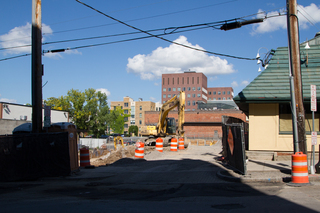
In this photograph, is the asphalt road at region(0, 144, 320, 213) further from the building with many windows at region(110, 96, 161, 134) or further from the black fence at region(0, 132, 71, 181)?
the building with many windows at region(110, 96, 161, 134)

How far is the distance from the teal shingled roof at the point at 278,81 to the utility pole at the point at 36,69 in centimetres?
914

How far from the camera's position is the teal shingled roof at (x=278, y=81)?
14.2 meters

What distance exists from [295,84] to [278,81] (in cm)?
429

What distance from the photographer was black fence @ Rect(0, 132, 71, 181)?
462 inches

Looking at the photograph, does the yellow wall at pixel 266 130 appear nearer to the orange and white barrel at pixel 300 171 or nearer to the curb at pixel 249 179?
the curb at pixel 249 179

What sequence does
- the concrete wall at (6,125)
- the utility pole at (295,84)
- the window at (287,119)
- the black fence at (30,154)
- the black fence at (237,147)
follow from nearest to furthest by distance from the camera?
Result: the black fence at (237,147)
the utility pole at (295,84)
the black fence at (30,154)
the window at (287,119)
the concrete wall at (6,125)

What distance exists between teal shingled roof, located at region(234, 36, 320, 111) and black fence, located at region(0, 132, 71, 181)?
28.1 feet

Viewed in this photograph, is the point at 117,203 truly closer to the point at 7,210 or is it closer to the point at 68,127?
the point at 7,210

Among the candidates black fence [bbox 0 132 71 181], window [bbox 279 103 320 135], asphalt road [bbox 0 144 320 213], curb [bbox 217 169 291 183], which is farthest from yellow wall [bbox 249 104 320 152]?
black fence [bbox 0 132 71 181]

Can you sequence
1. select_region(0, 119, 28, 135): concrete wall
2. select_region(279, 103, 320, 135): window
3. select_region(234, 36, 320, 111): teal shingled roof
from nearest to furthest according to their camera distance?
select_region(234, 36, 320, 111): teal shingled roof → select_region(279, 103, 320, 135): window → select_region(0, 119, 28, 135): concrete wall

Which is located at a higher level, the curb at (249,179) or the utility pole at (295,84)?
the utility pole at (295,84)

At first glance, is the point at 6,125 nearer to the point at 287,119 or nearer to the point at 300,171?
the point at 287,119

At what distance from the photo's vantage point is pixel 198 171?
12.6 m

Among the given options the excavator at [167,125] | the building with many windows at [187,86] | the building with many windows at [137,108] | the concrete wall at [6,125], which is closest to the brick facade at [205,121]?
the building with many windows at [137,108]
